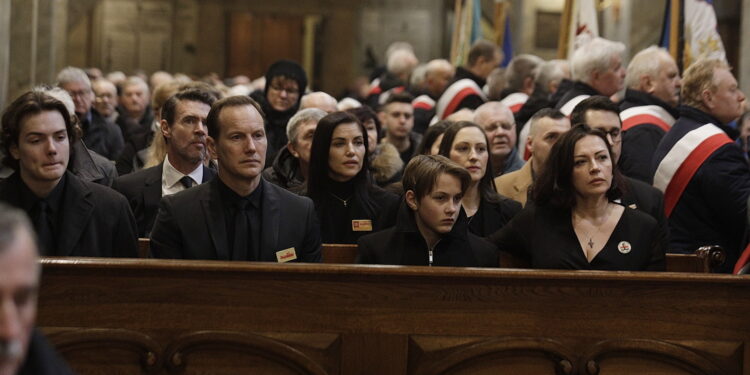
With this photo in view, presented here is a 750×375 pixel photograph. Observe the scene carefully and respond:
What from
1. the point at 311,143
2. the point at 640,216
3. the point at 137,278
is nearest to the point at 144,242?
the point at 137,278

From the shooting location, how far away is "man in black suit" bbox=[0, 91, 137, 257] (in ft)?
14.6

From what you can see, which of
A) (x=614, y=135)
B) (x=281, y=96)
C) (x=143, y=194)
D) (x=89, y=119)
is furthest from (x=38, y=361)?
(x=89, y=119)

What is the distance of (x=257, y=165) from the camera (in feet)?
14.9

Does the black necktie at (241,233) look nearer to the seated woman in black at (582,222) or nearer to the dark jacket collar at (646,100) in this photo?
the seated woman in black at (582,222)

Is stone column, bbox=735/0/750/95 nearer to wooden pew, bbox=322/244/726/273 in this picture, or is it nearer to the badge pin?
wooden pew, bbox=322/244/726/273

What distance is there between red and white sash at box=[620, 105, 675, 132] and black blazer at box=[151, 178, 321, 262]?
2.73m

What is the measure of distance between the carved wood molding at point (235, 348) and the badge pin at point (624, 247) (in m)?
1.41

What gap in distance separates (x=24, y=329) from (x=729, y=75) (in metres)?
5.01

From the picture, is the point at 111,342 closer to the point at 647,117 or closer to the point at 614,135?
the point at 614,135

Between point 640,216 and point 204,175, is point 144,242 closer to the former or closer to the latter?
point 204,175

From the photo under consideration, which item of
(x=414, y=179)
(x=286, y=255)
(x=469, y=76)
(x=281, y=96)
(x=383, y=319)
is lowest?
(x=383, y=319)

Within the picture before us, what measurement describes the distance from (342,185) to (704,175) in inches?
73.2

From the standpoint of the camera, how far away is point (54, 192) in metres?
4.52

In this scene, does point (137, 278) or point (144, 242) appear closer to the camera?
point (137, 278)
